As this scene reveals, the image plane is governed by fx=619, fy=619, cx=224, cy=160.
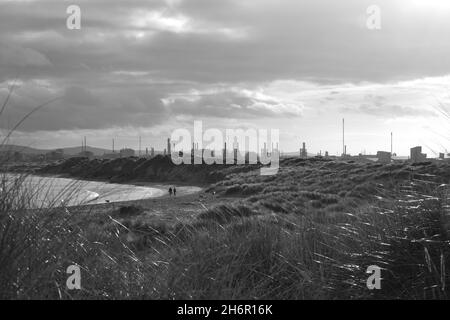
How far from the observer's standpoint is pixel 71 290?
18.7 ft

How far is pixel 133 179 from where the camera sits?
8888cm

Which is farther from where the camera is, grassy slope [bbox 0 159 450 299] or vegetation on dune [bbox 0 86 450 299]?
grassy slope [bbox 0 159 450 299]

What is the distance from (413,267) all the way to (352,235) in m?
1.08

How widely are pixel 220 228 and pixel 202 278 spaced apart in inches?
88.2

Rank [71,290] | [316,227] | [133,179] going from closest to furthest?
1. [71,290]
2. [316,227]
3. [133,179]

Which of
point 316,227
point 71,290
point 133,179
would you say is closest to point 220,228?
point 316,227

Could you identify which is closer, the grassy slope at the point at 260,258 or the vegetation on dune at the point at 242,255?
the vegetation on dune at the point at 242,255

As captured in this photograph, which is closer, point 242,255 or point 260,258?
point 242,255

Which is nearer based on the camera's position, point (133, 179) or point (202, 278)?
point (202, 278)

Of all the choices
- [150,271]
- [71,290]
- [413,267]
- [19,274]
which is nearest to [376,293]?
[413,267]
